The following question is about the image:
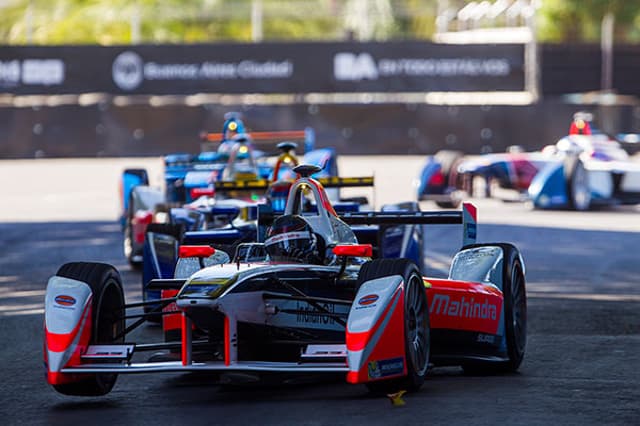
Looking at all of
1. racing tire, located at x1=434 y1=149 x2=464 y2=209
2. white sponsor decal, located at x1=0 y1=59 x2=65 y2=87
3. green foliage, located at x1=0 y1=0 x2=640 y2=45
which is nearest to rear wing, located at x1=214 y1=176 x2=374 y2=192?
racing tire, located at x1=434 y1=149 x2=464 y2=209

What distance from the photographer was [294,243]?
8.52 meters

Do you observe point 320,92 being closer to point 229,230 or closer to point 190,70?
Answer: point 190,70

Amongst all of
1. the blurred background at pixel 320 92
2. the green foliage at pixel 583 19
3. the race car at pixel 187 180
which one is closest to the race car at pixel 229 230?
the race car at pixel 187 180

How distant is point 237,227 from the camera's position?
12234 millimetres

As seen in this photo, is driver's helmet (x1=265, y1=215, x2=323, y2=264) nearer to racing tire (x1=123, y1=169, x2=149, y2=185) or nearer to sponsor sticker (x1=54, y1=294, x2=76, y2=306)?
sponsor sticker (x1=54, y1=294, x2=76, y2=306)

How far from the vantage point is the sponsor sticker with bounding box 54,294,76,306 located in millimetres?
7609

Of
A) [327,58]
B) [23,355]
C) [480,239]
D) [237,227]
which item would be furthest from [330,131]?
[23,355]

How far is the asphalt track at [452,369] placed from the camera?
279 inches

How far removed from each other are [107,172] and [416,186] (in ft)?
35.6

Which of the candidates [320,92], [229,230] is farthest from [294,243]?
[320,92]

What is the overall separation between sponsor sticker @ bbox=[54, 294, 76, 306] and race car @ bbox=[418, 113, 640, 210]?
44.6 feet

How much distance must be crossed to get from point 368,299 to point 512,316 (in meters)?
1.56

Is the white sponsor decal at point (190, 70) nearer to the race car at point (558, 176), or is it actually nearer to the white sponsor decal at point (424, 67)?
the white sponsor decal at point (424, 67)

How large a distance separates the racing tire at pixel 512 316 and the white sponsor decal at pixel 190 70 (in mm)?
25806
